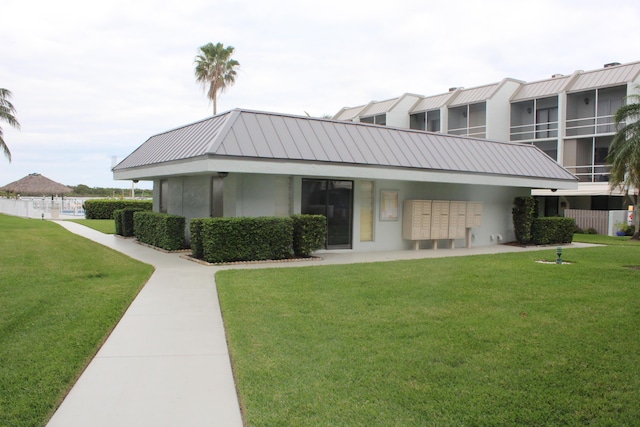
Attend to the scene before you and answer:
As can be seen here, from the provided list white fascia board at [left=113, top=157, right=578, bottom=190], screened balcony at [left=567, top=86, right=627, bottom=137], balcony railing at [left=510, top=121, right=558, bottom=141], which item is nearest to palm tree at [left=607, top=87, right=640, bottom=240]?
white fascia board at [left=113, top=157, right=578, bottom=190]

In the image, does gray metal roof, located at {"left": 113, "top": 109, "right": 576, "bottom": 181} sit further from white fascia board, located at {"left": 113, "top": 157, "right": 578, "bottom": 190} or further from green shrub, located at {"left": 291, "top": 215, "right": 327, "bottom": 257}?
green shrub, located at {"left": 291, "top": 215, "right": 327, "bottom": 257}

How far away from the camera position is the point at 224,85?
42.0 m

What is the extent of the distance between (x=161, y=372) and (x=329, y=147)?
10522mm

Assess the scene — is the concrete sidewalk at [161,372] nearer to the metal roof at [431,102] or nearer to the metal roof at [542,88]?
the metal roof at [542,88]

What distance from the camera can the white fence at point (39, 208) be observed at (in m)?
34.6

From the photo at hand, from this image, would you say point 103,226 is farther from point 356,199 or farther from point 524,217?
point 524,217

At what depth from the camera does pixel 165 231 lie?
50.3 feet

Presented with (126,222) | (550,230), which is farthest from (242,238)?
(550,230)

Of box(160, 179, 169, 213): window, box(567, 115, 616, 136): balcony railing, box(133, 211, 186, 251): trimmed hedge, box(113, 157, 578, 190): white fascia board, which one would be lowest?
box(133, 211, 186, 251): trimmed hedge

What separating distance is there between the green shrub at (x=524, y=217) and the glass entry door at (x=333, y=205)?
23.8 ft

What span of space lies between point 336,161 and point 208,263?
447 centimetres

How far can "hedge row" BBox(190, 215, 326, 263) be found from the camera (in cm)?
1275

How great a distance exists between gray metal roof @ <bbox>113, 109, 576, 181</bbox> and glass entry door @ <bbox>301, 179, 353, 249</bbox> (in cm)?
113

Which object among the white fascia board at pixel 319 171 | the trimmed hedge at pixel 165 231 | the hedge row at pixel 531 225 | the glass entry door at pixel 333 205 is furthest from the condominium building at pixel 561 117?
the trimmed hedge at pixel 165 231
